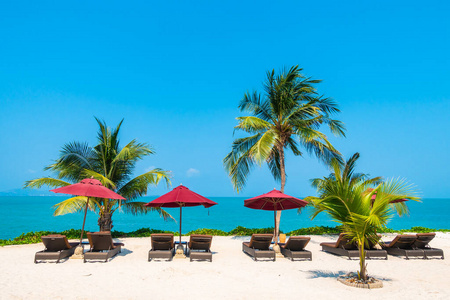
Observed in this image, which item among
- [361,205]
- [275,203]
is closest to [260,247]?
[275,203]

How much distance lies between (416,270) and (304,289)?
3.61 metres

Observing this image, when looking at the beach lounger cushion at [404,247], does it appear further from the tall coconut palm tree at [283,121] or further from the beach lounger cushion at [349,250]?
the tall coconut palm tree at [283,121]

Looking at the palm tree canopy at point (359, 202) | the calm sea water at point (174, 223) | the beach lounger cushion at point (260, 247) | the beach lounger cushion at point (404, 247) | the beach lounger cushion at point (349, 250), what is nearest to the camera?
the palm tree canopy at point (359, 202)

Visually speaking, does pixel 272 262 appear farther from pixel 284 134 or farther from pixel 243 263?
pixel 284 134

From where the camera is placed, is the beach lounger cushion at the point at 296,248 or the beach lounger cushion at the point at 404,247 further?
the beach lounger cushion at the point at 404,247

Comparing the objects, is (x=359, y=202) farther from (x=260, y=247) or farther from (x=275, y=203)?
(x=275, y=203)

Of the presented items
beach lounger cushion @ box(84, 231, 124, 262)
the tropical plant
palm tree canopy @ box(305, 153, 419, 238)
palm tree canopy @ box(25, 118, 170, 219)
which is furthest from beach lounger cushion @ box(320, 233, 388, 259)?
beach lounger cushion @ box(84, 231, 124, 262)

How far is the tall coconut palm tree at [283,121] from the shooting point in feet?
42.8

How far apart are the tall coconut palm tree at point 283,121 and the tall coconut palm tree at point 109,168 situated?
3567 millimetres

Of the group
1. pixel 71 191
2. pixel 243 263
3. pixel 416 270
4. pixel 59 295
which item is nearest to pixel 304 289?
pixel 243 263

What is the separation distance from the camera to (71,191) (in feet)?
26.0

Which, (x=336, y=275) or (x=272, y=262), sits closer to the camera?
(x=336, y=275)

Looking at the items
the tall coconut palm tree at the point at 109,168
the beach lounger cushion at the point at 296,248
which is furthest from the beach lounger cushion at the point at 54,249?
the beach lounger cushion at the point at 296,248

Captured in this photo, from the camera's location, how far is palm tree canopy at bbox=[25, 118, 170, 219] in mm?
11969
